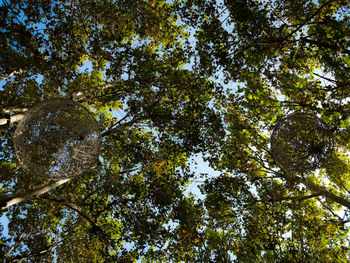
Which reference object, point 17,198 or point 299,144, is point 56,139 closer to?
point 17,198

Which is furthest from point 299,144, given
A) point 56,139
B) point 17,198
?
point 17,198

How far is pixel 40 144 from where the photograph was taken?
3.79 meters

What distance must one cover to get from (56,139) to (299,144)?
5.39 meters

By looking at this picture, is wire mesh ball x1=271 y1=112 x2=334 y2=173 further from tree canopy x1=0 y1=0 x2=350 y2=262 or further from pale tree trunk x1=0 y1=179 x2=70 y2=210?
pale tree trunk x1=0 y1=179 x2=70 y2=210

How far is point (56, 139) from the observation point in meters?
3.89

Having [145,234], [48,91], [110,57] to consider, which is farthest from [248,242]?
[48,91]

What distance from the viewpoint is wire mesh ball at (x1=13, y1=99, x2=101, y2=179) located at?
364 centimetres

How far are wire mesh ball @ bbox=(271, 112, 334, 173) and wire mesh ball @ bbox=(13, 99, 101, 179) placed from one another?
4079 mm

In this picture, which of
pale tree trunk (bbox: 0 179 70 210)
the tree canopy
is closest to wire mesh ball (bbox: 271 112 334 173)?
the tree canopy

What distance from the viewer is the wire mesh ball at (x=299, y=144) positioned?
425 centimetres

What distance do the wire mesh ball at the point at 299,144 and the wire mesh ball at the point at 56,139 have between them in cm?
408

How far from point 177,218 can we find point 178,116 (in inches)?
181

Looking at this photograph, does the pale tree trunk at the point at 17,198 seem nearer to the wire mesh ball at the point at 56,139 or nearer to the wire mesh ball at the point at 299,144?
the wire mesh ball at the point at 56,139

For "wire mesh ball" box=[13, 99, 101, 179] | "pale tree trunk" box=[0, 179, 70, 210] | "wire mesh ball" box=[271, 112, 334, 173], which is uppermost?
"wire mesh ball" box=[271, 112, 334, 173]
